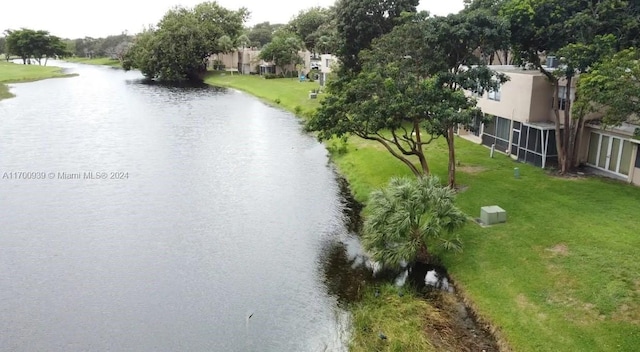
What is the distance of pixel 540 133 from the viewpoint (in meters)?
33.6

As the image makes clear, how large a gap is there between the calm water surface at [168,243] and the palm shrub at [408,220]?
2.77 metres

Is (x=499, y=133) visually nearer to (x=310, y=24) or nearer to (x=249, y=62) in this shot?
(x=310, y=24)

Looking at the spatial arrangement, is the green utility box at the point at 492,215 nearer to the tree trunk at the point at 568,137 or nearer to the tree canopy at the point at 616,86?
the tree canopy at the point at 616,86

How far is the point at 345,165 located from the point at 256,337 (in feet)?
74.9

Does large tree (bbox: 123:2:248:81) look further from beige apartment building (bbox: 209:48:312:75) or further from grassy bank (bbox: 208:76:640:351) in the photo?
grassy bank (bbox: 208:76:640:351)

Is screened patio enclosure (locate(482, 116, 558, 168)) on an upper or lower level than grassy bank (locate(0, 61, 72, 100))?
lower

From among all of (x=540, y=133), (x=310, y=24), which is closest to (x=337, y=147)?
(x=540, y=133)

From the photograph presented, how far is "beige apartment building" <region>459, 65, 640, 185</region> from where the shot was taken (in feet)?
99.2

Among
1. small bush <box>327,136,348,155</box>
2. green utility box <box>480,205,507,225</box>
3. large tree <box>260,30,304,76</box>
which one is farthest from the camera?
large tree <box>260,30,304,76</box>

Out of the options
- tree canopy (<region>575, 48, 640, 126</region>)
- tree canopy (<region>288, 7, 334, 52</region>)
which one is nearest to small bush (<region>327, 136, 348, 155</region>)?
tree canopy (<region>575, 48, 640, 126</region>)

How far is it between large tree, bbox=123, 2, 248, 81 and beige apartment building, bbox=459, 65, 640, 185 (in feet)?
268

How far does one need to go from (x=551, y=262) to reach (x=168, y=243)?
1718 cm

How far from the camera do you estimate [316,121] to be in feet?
95.4

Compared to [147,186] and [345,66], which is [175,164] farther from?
[345,66]
